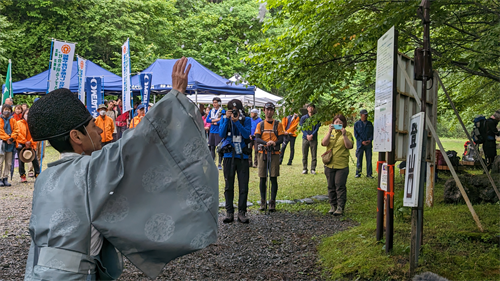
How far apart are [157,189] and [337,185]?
5788 mm

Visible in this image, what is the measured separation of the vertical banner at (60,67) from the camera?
31.2 ft

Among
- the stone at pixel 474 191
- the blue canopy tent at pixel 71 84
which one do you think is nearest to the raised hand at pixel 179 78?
the stone at pixel 474 191

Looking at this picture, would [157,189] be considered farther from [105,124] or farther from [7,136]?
[105,124]

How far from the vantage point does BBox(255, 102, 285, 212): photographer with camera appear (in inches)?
305

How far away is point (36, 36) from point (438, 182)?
22341mm

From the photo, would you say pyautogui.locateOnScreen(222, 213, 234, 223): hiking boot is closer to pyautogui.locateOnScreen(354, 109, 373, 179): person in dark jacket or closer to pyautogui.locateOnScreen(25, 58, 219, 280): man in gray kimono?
pyautogui.locateOnScreen(25, 58, 219, 280): man in gray kimono

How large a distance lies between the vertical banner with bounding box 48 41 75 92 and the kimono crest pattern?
8.52m

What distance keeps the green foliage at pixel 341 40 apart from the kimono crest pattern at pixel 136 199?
4412 millimetres

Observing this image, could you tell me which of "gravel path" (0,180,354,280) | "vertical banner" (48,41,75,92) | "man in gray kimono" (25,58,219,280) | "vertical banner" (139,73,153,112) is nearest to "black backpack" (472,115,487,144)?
"gravel path" (0,180,354,280)

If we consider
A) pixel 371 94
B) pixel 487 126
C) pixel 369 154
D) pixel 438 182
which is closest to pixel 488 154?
pixel 487 126

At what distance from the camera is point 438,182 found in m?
11.0

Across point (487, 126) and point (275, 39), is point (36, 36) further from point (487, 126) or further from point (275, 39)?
point (487, 126)

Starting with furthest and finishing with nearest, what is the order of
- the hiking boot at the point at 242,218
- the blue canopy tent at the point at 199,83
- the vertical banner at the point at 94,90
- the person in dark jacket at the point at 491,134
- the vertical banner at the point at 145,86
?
the blue canopy tent at the point at 199,83
the vertical banner at the point at 145,86
the vertical banner at the point at 94,90
the person in dark jacket at the point at 491,134
the hiking boot at the point at 242,218

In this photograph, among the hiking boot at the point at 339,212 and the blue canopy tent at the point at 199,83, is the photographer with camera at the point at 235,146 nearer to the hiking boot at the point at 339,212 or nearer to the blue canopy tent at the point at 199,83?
the hiking boot at the point at 339,212
